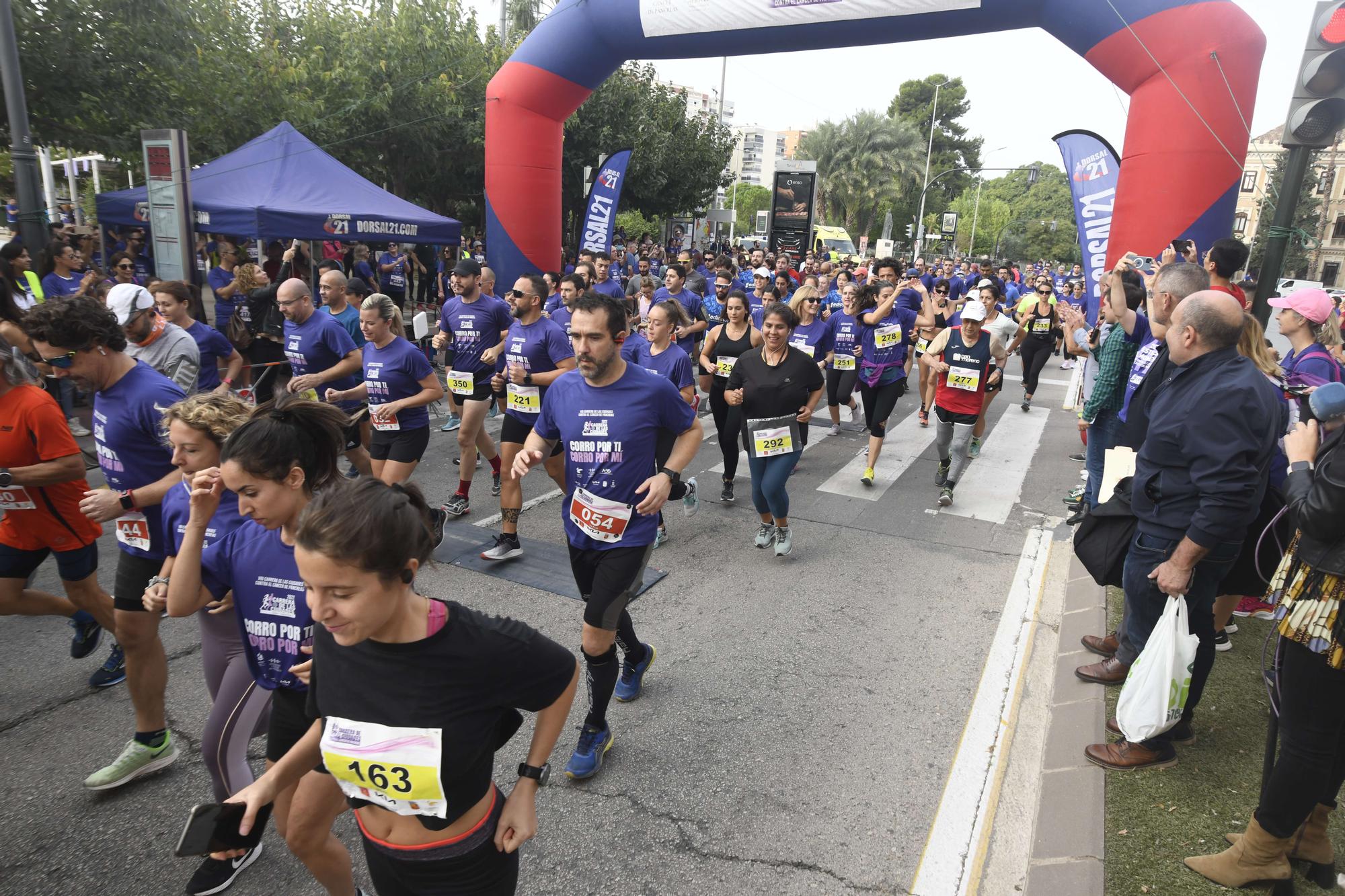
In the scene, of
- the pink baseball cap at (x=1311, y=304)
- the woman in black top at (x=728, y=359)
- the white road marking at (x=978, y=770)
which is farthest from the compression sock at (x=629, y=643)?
the pink baseball cap at (x=1311, y=304)

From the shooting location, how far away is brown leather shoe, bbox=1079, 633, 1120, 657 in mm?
4441

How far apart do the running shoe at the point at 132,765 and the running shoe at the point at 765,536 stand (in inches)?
160

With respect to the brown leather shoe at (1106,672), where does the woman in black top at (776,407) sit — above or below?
above

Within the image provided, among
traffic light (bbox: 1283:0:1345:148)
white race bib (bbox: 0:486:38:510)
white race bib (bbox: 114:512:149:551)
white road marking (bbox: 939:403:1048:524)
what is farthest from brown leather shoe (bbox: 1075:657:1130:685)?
white race bib (bbox: 0:486:38:510)

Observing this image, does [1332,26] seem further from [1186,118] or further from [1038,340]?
[1038,340]

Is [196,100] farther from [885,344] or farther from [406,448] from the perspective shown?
[885,344]

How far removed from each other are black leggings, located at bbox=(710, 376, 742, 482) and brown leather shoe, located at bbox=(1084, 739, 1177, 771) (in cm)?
390

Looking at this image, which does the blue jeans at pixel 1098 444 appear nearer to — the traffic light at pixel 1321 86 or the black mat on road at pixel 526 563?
the traffic light at pixel 1321 86

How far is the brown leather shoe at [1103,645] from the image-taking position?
4441 mm

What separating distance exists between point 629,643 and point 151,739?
2.06 metres

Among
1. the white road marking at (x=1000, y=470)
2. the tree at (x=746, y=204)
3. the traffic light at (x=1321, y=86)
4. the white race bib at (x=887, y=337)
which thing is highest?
the tree at (x=746, y=204)

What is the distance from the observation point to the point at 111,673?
403 cm

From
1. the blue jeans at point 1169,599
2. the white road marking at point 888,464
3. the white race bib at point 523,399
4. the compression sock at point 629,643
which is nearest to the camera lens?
the blue jeans at point 1169,599

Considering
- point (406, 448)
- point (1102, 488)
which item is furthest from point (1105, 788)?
point (406, 448)
